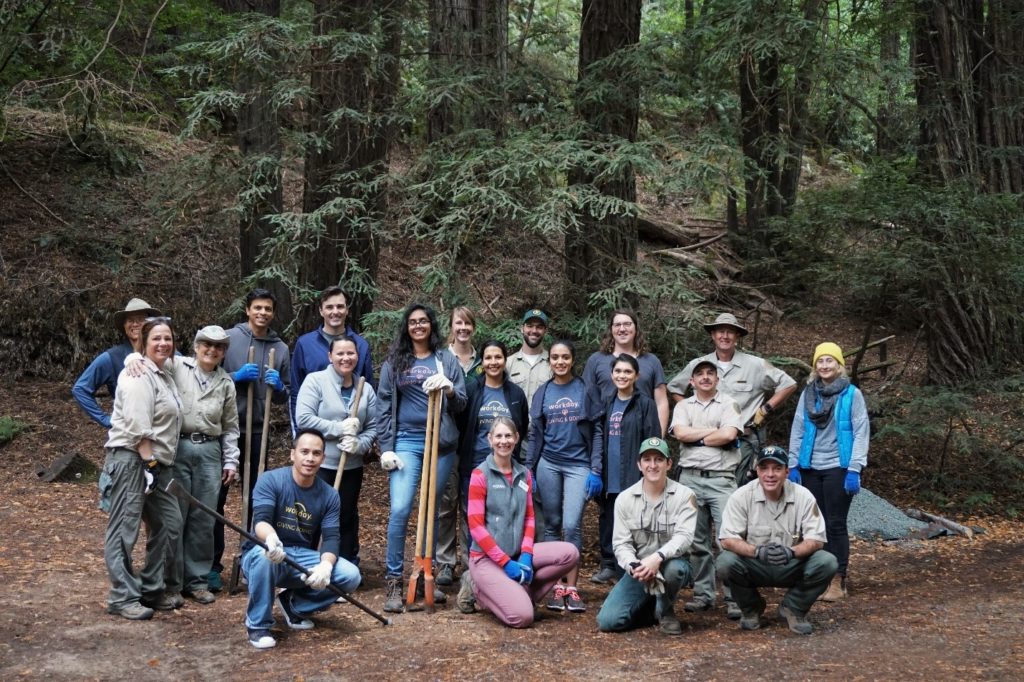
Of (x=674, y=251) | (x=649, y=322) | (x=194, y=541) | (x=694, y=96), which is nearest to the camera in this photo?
(x=194, y=541)

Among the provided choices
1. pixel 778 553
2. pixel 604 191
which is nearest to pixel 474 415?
pixel 778 553

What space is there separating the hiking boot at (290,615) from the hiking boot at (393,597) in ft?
1.62

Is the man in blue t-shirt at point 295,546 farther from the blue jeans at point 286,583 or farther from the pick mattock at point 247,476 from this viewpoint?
the pick mattock at point 247,476

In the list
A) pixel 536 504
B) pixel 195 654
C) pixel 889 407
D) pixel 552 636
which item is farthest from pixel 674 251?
pixel 195 654

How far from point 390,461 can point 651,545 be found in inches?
66.2

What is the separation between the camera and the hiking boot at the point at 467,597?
584 centimetres

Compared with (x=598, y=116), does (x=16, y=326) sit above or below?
below

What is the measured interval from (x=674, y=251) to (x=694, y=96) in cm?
646

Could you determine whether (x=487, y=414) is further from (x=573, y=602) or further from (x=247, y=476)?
(x=247, y=476)

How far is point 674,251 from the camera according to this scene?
14.7 metres

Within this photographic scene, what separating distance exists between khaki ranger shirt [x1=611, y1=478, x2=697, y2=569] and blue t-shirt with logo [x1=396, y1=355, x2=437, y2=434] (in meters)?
1.37

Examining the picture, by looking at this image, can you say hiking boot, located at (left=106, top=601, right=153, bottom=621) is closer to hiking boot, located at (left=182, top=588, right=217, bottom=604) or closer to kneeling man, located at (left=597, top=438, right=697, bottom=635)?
hiking boot, located at (left=182, top=588, right=217, bottom=604)

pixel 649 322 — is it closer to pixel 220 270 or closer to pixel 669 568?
pixel 669 568

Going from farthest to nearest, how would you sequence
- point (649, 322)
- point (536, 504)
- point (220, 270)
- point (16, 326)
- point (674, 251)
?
point (674, 251) → point (220, 270) → point (16, 326) → point (649, 322) → point (536, 504)
